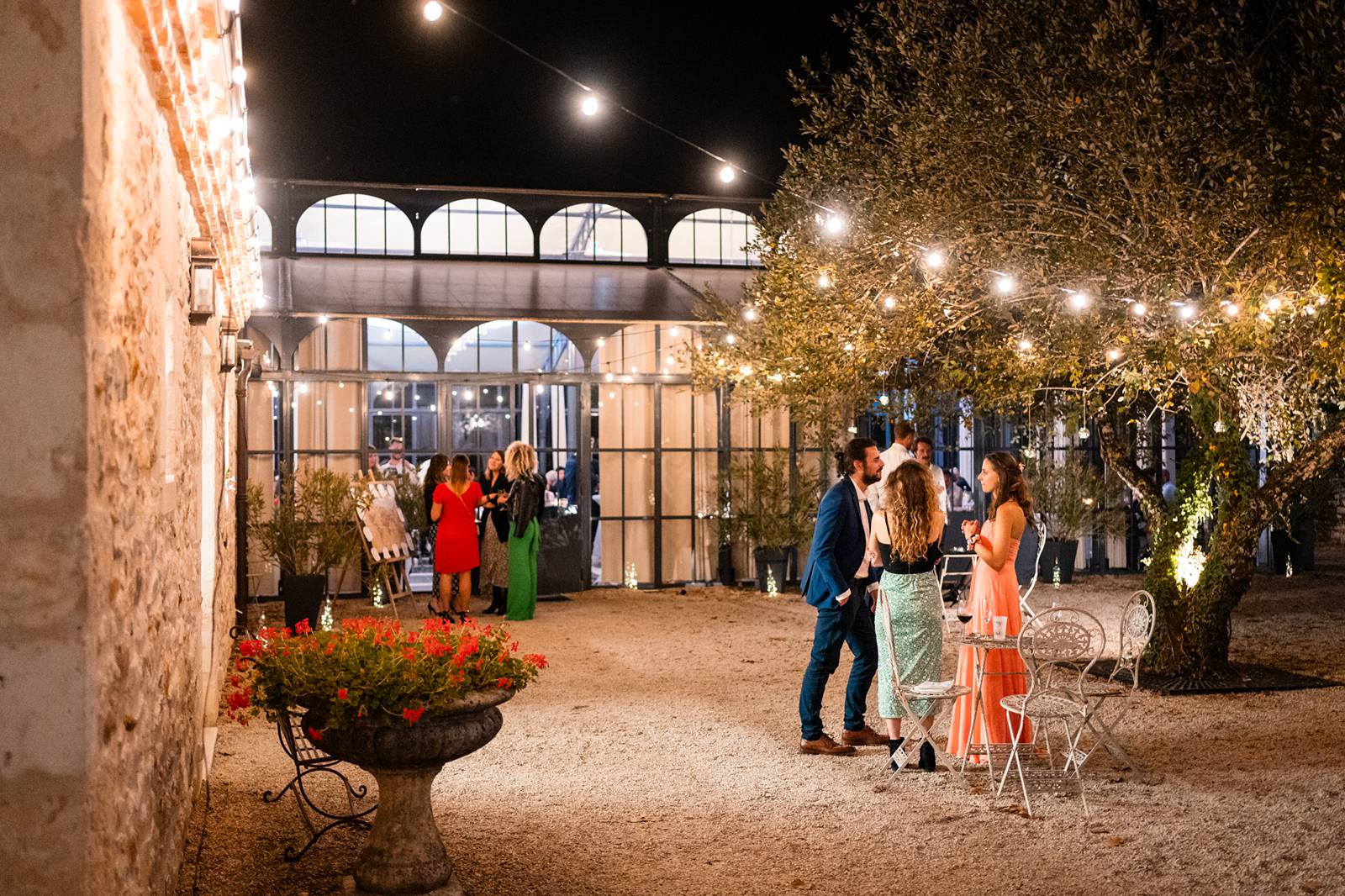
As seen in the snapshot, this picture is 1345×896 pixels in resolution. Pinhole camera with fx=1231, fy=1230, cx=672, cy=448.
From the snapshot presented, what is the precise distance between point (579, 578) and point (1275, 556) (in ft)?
29.6

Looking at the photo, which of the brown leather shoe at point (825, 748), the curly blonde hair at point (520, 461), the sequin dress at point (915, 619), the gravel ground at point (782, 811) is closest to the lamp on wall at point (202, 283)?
the gravel ground at point (782, 811)

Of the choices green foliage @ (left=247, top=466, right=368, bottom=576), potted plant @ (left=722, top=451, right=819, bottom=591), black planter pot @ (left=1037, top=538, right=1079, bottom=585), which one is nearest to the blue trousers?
green foliage @ (left=247, top=466, right=368, bottom=576)

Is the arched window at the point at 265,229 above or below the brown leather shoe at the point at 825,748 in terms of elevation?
above

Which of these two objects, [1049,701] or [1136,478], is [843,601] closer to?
[1049,701]

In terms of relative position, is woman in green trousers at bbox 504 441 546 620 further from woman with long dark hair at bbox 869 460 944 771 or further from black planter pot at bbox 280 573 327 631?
woman with long dark hair at bbox 869 460 944 771

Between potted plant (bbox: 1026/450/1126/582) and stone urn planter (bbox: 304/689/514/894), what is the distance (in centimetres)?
1084

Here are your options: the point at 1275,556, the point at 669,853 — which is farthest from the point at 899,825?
the point at 1275,556

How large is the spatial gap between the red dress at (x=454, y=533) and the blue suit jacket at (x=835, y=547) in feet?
17.1

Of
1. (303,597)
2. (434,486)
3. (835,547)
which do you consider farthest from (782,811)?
(434,486)

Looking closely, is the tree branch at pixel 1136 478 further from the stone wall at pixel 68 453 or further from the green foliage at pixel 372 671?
the stone wall at pixel 68 453

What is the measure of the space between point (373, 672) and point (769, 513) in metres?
9.52

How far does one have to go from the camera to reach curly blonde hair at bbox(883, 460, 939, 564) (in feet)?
19.3

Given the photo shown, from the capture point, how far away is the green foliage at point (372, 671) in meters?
3.83

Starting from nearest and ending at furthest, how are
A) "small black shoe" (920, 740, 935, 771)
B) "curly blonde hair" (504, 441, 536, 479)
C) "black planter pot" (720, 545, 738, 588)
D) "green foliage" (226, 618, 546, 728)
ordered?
"green foliage" (226, 618, 546, 728)
"small black shoe" (920, 740, 935, 771)
"curly blonde hair" (504, 441, 536, 479)
"black planter pot" (720, 545, 738, 588)
